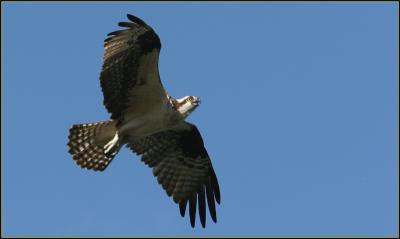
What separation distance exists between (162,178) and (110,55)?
2912 millimetres

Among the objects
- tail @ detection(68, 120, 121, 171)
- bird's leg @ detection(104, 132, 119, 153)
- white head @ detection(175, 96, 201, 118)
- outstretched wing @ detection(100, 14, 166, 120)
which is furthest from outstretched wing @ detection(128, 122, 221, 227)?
outstretched wing @ detection(100, 14, 166, 120)

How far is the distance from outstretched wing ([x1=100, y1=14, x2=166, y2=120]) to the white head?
1.10 feet

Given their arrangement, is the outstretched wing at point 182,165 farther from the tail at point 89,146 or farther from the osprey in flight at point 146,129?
the tail at point 89,146

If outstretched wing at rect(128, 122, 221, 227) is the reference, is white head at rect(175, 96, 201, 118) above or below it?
above

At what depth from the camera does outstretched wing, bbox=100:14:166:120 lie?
541 inches

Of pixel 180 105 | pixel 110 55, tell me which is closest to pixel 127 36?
pixel 110 55

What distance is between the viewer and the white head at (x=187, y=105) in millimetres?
14195

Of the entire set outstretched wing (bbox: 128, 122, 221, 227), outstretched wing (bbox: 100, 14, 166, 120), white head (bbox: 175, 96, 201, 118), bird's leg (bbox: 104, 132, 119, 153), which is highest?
outstretched wing (bbox: 100, 14, 166, 120)

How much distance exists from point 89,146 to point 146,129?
1385 mm

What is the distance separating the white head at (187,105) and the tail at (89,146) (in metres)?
1.63

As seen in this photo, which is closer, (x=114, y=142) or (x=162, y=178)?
(x=114, y=142)

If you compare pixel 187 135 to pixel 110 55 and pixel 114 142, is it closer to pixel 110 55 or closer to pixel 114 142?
pixel 114 142

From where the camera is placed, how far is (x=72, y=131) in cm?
1537

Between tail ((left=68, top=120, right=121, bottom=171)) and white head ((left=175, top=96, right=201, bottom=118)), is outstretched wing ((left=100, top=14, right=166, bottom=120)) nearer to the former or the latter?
white head ((left=175, top=96, right=201, bottom=118))
